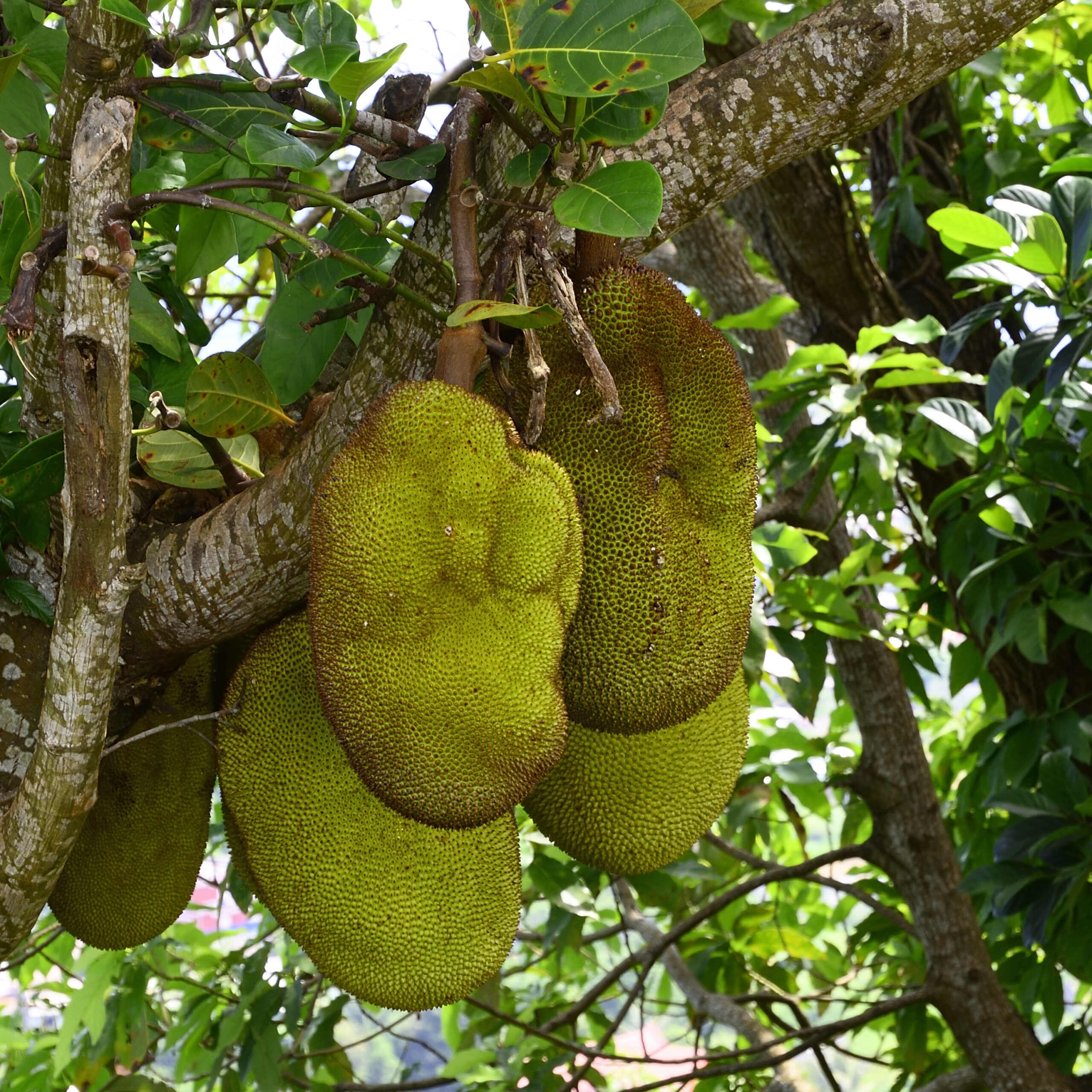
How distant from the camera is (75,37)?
2.68ft

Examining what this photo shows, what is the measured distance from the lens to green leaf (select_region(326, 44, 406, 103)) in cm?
78

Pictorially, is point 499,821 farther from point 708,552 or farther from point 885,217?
point 885,217

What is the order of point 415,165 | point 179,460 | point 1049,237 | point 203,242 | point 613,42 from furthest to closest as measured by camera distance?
point 1049,237 < point 203,242 < point 179,460 < point 415,165 < point 613,42

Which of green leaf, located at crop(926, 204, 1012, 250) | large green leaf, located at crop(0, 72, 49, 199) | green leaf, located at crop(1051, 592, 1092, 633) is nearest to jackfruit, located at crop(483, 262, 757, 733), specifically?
large green leaf, located at crop(0, 72, 49, 199)

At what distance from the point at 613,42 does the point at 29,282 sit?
401 millimetres

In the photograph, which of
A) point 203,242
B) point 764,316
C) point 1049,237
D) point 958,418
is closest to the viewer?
point 203,242

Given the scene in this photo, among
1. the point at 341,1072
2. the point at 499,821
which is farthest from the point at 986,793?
the point at 499,821

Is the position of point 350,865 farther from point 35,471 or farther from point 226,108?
point 226,108

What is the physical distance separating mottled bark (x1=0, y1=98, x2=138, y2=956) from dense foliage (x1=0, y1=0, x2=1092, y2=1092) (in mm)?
106

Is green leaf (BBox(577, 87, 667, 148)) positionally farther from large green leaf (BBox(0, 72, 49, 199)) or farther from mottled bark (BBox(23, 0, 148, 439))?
large green leaf (BBox(0, 72, 49, 199))

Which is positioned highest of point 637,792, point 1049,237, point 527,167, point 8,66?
point 8,66

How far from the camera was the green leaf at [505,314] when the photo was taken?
733mm

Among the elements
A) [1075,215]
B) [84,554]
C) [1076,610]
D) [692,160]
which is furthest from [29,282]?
[1076,610]

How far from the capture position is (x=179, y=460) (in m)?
0.97
